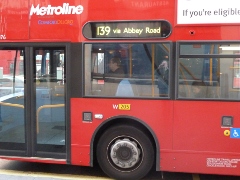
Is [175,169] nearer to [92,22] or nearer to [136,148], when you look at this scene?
[136,148]

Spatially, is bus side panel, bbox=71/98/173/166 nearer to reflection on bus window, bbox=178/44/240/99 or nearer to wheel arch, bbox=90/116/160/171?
wheel arch, bbox=90/116/160/171

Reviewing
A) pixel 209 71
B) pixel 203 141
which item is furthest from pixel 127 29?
pixel 203 141

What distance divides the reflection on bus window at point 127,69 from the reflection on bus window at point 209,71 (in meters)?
0.26

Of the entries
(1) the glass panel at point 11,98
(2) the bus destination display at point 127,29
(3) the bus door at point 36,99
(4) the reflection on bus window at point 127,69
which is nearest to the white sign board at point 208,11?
(2) the bus destination display at point 127,29

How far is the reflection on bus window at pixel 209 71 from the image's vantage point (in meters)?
4.67

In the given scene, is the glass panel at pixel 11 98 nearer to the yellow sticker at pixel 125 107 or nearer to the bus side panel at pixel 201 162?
the yellow sticker at pixel 125 107

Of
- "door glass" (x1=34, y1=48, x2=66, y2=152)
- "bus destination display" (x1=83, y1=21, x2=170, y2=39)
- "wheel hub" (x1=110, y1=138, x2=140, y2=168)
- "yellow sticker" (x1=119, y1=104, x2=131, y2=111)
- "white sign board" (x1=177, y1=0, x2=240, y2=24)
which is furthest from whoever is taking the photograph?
"door glass" (x1=34, y1=48, x2=66, y2=152)

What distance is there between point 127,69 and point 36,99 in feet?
5.22

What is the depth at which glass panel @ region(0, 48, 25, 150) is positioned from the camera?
542 centimetres

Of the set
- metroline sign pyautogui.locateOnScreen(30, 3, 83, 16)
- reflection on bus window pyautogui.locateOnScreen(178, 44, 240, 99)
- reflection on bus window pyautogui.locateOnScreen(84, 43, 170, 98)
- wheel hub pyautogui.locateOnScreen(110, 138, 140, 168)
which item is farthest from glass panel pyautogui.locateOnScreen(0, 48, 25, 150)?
reflection on bus window pyautogui.locateOnScreen(178, 44, 240, 99)

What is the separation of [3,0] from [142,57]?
2448 mm

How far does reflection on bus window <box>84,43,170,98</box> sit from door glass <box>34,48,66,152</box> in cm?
54

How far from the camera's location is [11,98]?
218 inches

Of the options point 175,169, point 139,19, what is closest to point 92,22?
point 139,19
